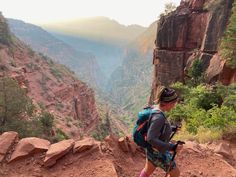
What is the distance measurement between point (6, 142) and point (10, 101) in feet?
29.7

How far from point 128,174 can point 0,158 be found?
2.57 metres

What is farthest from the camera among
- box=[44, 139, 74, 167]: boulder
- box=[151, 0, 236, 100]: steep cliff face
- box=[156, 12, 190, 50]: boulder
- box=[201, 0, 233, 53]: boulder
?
box=[156, 12, 190, 50]: boulder

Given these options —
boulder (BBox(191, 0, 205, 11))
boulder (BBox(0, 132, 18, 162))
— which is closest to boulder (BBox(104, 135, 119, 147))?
boulder (BBox(0, 132, 18, 162))

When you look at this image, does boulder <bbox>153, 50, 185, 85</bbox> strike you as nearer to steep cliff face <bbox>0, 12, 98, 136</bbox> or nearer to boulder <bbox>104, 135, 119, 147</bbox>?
steep cliff face <bbox>0, 12, 98, 136</bbox>

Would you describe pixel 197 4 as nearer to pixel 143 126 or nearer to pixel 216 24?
pixel 216 24

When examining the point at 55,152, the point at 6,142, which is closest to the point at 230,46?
the point at 55,152

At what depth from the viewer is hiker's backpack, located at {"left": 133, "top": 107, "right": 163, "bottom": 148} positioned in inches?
154

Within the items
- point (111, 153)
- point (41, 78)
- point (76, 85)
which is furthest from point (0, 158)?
point (76, 85)

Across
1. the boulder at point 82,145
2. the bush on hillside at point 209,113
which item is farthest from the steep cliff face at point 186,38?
the boulder at point 82,145

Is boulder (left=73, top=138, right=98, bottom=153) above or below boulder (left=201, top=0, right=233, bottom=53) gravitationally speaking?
below

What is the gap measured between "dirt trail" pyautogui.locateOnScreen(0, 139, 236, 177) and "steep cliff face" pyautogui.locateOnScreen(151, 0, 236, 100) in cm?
1868

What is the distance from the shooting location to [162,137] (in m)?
3.89

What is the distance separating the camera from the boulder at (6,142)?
6.02 metres

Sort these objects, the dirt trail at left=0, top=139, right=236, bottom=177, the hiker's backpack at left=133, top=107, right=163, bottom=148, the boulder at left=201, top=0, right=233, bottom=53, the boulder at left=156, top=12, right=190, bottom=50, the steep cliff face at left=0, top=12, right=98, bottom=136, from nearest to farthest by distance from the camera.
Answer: the hiker's backpack at left=133, top=107, right=163, bottom=148 → the dirt trail at left=0, top=139, right=236, bottom=177 → the boulder at left=201, top=0, right=233, bottom=53 → the boulder at left=156, top=12, right=190, bottom=50 → the steep cliff face at left=0, top=12, right=98, bottom=136
